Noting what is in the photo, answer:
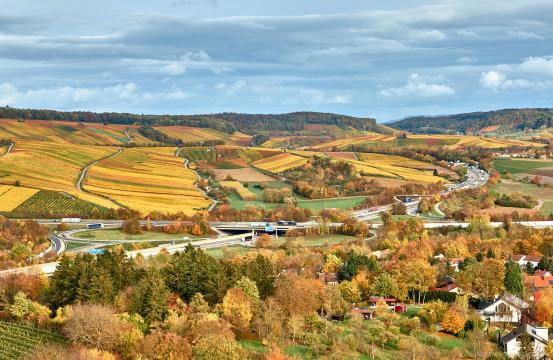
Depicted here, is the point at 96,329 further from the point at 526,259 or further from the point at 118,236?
the point at 118,236

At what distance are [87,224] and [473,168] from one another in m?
111

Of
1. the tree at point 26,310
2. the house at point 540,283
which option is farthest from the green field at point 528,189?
the tree at point 26,310

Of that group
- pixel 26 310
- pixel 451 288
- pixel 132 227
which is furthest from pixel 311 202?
pixel 26 310

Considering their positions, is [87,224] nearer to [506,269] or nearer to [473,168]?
[506,269]

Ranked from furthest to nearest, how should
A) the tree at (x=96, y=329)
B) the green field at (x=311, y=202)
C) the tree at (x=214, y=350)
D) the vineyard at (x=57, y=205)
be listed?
1. the green field at (x=311, y=202)
2. the vineyard at (x=57, y=205)
3. the tree at (x=96, y=329)
4. the tree at (x=214, y=350)

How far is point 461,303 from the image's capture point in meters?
60.8

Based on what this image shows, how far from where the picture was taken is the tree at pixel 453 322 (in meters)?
57.8

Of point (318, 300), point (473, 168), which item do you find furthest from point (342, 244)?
point (473, 168)

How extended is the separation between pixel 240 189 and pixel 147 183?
16697mm

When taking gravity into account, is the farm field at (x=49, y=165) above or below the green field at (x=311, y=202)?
above

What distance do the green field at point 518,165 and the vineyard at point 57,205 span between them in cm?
9857

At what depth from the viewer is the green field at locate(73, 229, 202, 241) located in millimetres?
103875

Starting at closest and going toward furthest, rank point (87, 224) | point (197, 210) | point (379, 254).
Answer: point (379, 254), point (87, 224), point (197, 210)

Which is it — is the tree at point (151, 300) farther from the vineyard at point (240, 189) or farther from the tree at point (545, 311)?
the vineyard at point (240, 189)
